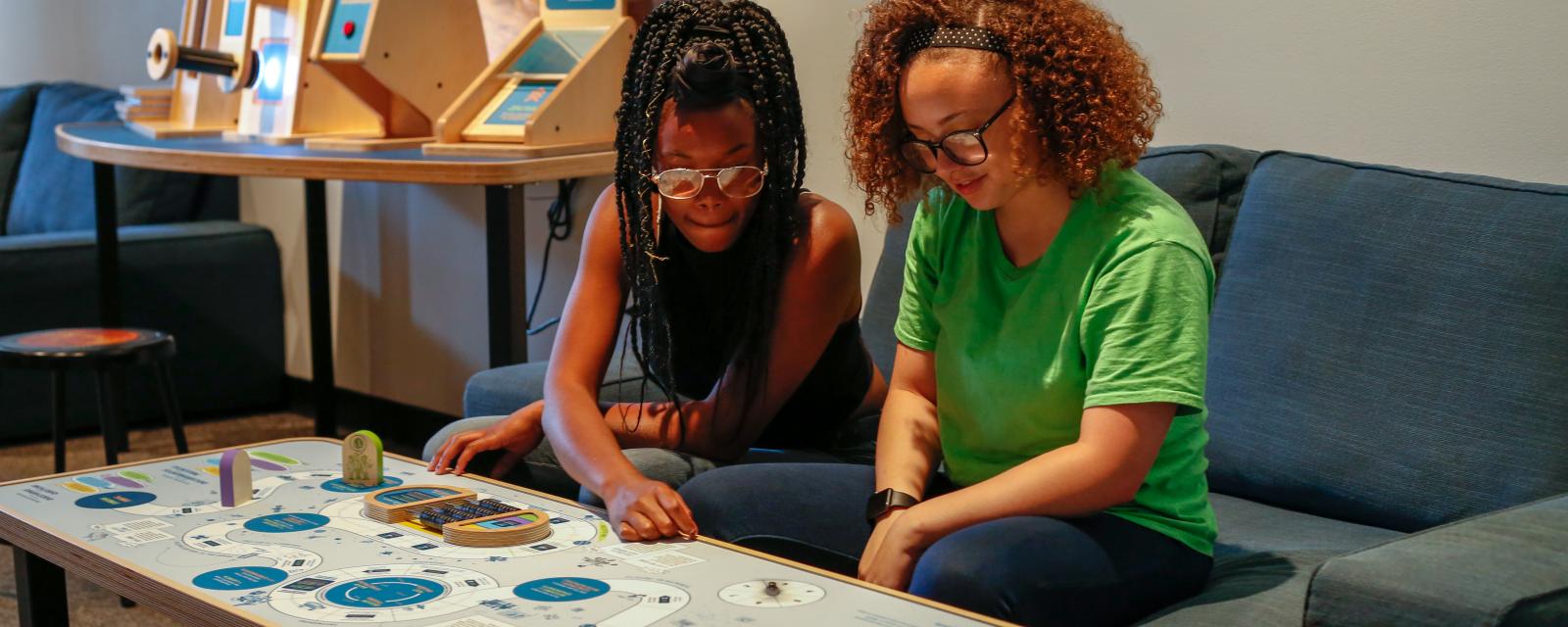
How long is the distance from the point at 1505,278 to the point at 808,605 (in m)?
0.92

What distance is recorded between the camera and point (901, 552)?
4.55ft

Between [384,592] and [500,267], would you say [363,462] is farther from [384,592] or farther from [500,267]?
[500,267]

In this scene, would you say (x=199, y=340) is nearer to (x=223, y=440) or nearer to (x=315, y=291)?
(x=223, y=440)

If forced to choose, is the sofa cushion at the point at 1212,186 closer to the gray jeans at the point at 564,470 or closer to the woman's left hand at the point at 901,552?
the gray jeans at the point at 564,470

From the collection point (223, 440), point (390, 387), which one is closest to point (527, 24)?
point (390, 387)

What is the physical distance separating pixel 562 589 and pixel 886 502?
1.23 ft

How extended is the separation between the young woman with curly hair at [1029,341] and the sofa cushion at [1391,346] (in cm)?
35

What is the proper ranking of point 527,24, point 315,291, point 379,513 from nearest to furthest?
point 379,513, point 527,24, point 315,291

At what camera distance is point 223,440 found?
3660 mm

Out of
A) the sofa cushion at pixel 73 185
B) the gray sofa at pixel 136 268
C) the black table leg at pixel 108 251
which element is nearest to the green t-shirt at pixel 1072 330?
the black table leg at pixel 108 251

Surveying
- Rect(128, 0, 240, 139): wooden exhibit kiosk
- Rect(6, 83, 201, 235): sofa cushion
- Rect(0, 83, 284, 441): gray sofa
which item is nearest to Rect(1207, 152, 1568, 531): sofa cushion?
Rect(128, 0, 240, 139): wooden exhibit kiosk

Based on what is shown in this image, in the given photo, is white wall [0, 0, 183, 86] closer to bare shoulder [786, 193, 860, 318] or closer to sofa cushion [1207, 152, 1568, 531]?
bare shoulder [786, 193, 860, 318]

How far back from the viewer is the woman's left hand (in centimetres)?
138

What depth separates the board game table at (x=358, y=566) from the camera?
3.99ft
